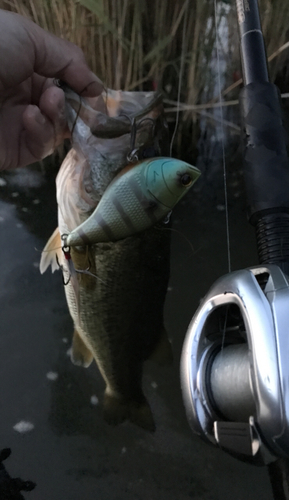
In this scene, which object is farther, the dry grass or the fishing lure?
the dry grass

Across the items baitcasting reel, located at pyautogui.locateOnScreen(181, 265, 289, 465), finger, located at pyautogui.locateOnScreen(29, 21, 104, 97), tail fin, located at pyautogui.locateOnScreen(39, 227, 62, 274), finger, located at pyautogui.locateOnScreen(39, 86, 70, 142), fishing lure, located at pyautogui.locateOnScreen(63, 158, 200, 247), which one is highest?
finger, located at pyautogui.locateOnScreen(29, 21, 104, 97)

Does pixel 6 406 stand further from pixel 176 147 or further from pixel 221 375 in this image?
pixel 176 147

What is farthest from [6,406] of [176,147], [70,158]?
[176,147]

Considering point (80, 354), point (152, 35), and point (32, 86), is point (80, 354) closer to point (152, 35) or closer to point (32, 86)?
point (32, 86)

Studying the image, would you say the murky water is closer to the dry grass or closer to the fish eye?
the dry grass

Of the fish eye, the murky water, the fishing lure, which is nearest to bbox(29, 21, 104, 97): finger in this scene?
the fishing lure

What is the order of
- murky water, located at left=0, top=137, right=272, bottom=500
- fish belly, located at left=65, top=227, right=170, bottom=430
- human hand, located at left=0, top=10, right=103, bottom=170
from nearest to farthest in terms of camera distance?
human hand, located at left=0, top=10, right=103, bottom=170 → fish belly, located at left=65, top=227, right=170, bottom=430 → murky water, located at left=0, top=137, right=272, bottom=500

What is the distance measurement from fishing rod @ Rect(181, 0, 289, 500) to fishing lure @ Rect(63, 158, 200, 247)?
0.24 meters

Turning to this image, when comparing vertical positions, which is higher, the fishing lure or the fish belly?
the fishing lure

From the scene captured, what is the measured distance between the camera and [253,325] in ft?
2.16

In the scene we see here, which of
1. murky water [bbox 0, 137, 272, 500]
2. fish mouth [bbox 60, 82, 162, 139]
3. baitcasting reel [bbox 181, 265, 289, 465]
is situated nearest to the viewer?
baitcasting reel [bbox 181, 265, 289, 465]

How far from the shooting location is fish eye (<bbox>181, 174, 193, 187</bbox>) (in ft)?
3.02

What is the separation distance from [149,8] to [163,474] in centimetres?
219

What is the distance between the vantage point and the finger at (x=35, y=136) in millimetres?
1369
